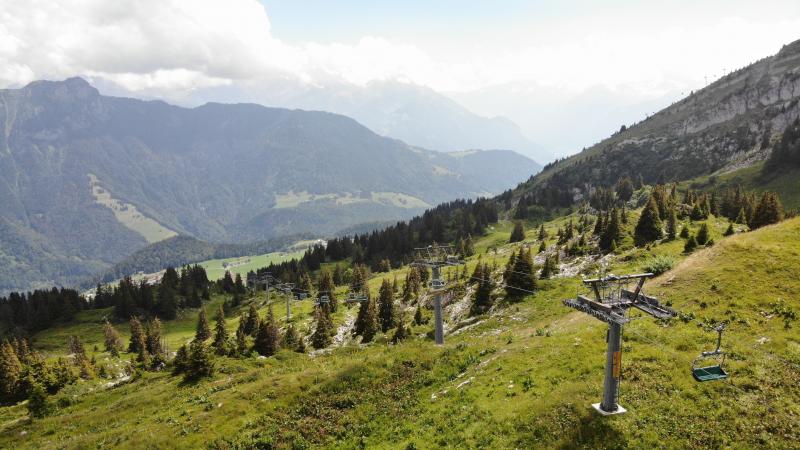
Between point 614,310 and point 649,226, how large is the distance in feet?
199

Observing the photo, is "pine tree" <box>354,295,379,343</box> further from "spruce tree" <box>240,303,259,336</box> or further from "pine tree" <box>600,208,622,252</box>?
"pine tree" <box>600,208,622,252</box>

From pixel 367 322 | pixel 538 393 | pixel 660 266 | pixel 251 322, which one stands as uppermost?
pixel 660 266

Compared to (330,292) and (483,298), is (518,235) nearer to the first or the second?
(330,292)

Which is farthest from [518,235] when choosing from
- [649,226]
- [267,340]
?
A: [267,340]

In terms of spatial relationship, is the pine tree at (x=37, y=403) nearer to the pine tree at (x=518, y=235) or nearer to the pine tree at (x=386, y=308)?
the pine tree at (x=386, y=308)

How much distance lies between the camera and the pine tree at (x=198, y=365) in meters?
53.5

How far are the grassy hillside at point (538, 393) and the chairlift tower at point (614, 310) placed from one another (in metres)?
1.21

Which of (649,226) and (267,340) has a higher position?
(649,226)

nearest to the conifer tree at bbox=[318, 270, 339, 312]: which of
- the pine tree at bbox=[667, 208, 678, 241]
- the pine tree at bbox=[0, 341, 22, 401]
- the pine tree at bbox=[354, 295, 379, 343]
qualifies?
the pine tree at bbox=[354, 295, 379, 343]

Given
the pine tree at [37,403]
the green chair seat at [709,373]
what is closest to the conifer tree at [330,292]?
the pine tree at [37,403]

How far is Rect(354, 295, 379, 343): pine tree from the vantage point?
7962cm

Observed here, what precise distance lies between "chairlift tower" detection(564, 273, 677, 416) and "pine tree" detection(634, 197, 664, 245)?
2227 inches

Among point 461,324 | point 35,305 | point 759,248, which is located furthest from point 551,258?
point 35,305

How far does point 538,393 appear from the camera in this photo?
28953mm
